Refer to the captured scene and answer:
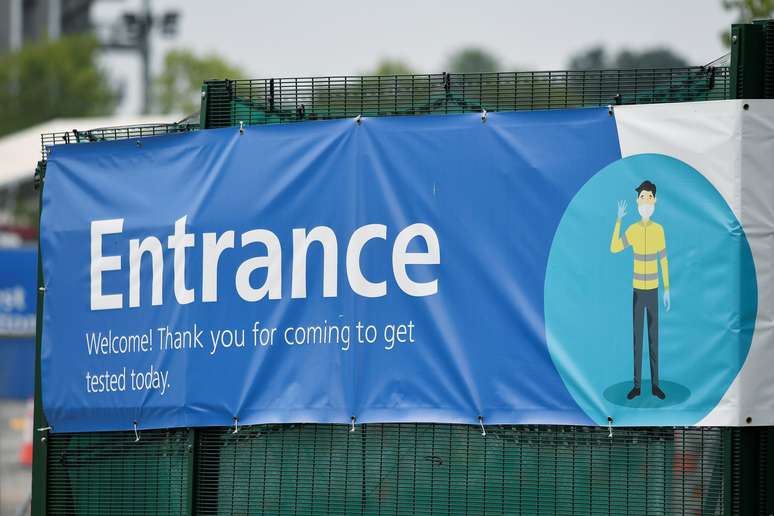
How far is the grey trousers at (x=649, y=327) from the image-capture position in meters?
7.03

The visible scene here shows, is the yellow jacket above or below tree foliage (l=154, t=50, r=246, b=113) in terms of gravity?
below

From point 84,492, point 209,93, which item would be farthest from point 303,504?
point 209,93

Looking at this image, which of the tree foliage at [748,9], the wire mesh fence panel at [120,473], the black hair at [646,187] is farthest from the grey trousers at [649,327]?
the tree foliage at [748,9]

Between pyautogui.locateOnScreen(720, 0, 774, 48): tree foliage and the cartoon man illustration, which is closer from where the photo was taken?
the cartoon man illustration

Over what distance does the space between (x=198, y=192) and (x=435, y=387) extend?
2.14 metres

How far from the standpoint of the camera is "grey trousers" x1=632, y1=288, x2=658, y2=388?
Result: 7.03 m

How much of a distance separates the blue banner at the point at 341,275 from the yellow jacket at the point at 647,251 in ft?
0.06

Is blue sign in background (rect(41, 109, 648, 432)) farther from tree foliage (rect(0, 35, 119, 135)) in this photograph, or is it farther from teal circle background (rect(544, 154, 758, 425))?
tree foliage (rect(0, 35, 119, 135))

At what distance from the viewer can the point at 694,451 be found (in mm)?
7137

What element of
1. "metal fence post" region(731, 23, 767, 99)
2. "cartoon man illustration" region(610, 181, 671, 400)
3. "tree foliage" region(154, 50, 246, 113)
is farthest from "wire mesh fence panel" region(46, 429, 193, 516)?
"tree foliage" region(154, 50, 246, 113)

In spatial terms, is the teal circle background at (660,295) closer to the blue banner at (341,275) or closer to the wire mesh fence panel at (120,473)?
the blue banner at (341,275)

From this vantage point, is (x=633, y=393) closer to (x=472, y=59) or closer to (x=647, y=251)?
(x=647, y=251)

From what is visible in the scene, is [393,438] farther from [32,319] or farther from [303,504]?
[32,319]

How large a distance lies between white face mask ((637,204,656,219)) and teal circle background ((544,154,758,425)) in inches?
1.2
